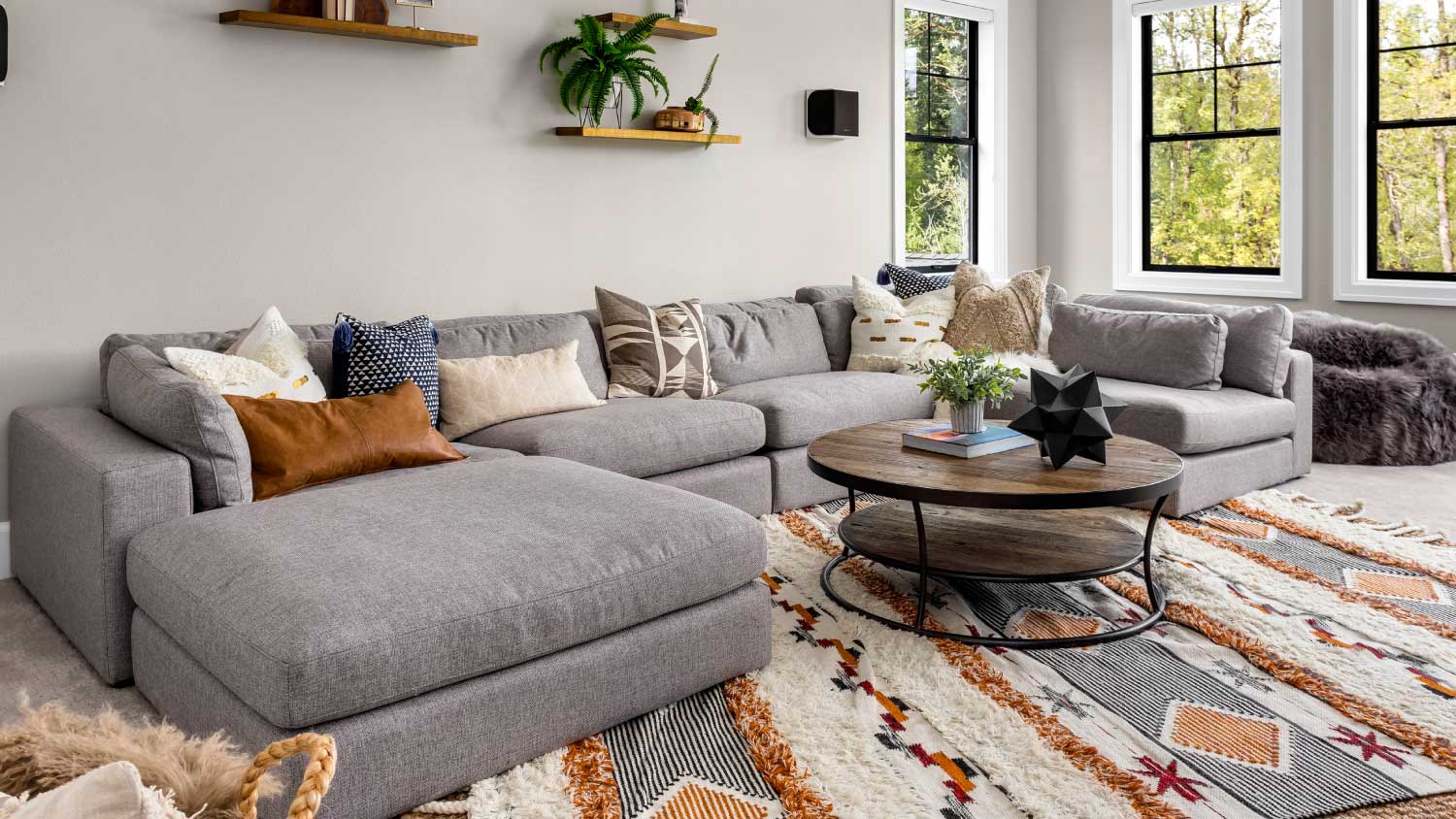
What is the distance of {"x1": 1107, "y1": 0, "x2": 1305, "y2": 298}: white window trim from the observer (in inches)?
223

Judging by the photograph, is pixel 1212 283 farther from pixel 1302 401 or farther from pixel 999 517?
pixel 999 517

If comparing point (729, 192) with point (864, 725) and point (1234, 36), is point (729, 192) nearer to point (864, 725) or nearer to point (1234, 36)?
point (1234, 36)

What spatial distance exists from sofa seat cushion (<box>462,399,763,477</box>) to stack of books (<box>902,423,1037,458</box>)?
80 cm

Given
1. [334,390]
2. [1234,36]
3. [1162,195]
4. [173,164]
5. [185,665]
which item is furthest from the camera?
[1162,195]

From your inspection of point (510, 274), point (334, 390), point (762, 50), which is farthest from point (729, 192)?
point (334, 390)

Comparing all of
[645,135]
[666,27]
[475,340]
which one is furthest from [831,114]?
[475,340]

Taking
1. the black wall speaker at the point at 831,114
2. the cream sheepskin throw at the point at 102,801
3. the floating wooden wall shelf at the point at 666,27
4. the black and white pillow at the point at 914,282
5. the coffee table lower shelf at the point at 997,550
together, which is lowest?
the coffee table lower shelf at the point at 997,550

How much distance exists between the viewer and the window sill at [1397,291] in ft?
17.2

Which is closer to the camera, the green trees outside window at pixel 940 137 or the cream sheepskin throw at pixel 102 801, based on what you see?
the cream sheepskin throw at pixel 102 801

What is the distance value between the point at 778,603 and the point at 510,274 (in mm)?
2159

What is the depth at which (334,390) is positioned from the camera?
350 cm

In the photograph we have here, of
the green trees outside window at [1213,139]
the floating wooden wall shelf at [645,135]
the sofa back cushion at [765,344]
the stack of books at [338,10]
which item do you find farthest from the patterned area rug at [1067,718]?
the green trees outside window at [1213,139]

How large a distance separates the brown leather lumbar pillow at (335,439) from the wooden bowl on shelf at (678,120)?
2.07m

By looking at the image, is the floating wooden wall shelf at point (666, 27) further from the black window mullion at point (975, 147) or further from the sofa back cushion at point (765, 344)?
the black window mullion at point (975, 147)
